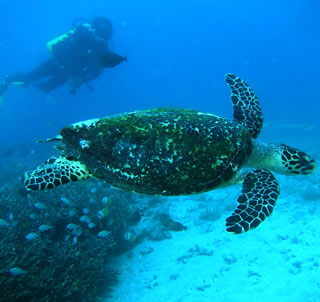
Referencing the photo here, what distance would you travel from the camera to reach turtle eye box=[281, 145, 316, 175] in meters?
3.66

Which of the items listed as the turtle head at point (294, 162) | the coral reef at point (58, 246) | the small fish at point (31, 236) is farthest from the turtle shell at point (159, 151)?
the small fish at point (31, 236)

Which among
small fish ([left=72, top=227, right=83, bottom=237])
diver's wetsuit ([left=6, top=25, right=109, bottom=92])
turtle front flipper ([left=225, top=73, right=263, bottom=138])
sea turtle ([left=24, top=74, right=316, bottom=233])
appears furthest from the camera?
diver's wetsuit ([left=6, top=25, right=109, bottom=92])

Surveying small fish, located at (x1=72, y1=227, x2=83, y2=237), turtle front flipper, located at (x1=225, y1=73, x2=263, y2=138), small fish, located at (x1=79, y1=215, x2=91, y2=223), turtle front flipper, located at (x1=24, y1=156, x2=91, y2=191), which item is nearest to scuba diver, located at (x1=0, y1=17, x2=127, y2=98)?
small fish, located at (x1=79, y1=215, x2=91, y2=223)

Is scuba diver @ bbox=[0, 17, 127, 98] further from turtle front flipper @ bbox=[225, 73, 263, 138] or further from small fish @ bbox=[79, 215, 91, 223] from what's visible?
turtle front flipper @ bbox=[225, 73, 263, 138]

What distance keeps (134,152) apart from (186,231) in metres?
5.96

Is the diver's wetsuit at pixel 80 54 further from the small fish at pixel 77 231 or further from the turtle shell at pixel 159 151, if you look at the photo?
the turtle shell at pixel 159 151

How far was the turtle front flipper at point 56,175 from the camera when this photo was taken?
10.2ft

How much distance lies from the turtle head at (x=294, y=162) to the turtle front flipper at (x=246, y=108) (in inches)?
23.6

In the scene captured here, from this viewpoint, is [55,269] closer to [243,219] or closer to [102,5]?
[243,219]

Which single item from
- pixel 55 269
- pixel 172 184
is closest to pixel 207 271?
pixel 55 269

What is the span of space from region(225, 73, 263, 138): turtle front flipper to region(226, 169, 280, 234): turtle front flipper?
942 mm

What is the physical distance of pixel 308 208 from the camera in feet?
30.2

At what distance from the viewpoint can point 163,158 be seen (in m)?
3.00

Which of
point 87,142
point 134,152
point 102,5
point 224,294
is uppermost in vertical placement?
point 102,5
